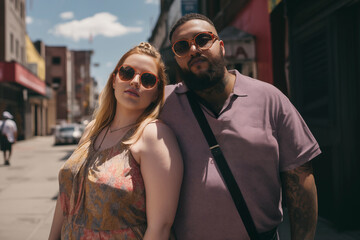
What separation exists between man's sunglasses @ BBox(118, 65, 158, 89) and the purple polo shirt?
1.07 feet

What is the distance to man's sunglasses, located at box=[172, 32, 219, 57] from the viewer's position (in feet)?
6.93

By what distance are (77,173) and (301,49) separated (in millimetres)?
5280

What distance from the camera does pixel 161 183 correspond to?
1926 mm

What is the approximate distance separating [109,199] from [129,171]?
0.58 ft

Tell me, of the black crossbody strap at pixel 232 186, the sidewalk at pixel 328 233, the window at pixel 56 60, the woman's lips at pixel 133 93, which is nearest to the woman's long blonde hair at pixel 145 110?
the woman's lips at pixel 133 93

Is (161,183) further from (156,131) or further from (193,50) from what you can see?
(193,50)

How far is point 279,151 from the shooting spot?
79.7 inches

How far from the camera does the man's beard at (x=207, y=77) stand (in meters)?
2.08

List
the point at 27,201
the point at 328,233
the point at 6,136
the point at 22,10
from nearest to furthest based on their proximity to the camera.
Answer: the point at 328,233 < the point at 27,201 < the point at 6,136 < the point at 22,10

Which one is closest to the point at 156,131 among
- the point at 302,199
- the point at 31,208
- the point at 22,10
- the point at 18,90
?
the point at 302,199

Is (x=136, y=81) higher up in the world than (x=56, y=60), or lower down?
lower down

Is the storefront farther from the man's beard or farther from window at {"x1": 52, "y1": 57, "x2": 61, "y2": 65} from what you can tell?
window at {"x1": 52, "y1": 57, "x2": 61, "y2": 65}

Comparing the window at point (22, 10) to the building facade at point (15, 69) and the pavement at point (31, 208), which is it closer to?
the building facade at point (15, 69)

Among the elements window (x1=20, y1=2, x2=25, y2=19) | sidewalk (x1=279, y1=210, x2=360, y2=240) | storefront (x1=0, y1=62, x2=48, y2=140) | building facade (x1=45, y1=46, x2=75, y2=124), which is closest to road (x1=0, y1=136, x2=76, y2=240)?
sidewalk (x1=279, y1=210, x2=360, y2=240)
